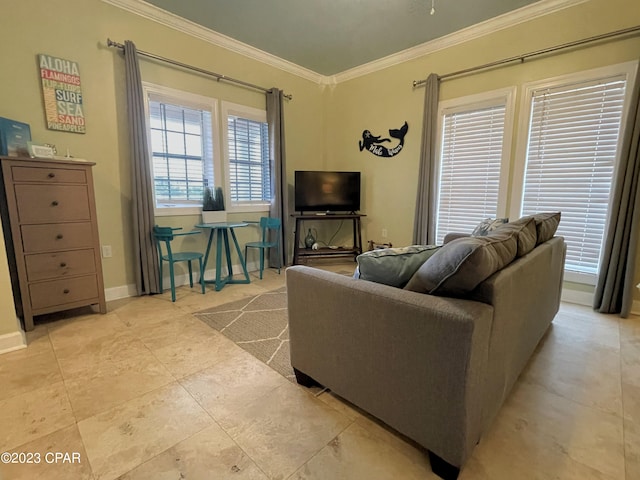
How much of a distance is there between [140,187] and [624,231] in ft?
13.9

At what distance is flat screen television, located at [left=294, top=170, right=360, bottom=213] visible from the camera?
13.6 ft

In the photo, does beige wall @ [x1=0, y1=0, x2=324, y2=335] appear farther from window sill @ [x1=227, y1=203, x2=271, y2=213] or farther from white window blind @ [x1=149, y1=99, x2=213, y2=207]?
window sill @ [x1=227, y1=203, x2=271, y2=213]

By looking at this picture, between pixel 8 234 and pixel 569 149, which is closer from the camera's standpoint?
pixel 8 234

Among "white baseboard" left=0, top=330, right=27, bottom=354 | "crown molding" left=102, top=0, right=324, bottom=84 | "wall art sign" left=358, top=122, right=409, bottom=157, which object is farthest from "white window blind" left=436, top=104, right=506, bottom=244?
"white baseboard" left=0, top=330, right=27, bottom=354

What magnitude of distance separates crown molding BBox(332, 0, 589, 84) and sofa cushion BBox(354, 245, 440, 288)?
2.99m

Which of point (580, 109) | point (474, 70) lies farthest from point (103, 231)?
point (580, 109)

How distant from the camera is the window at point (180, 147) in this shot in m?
3.10

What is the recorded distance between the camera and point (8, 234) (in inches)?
86.3

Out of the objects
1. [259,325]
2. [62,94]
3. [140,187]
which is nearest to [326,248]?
[259,325]

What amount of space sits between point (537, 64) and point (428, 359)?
10.7 ft

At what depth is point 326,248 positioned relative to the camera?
A: 4359mm

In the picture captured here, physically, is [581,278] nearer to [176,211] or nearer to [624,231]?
[624,231]

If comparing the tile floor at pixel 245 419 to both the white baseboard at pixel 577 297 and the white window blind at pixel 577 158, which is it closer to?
the white baseboard at pixel 577 297

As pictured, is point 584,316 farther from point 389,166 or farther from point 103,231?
point 103,231
